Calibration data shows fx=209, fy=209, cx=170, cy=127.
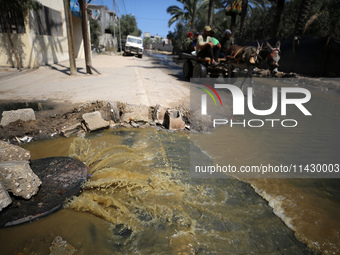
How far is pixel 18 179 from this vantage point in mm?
2535

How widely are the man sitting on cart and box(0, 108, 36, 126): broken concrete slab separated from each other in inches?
266

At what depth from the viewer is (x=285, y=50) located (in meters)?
14.0

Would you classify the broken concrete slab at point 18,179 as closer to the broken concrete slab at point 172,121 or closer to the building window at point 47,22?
the broken concrete slab at point 172,121

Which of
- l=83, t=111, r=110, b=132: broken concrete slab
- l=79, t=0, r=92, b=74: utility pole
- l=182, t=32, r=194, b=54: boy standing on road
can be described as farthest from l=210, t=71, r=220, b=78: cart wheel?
l=79, t=0, r=92, b=74: utility pole

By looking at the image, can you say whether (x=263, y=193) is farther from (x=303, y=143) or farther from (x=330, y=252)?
(x=303, y=143)

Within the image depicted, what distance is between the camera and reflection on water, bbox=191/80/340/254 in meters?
2.51

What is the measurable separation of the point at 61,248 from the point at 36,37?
13.8 meters

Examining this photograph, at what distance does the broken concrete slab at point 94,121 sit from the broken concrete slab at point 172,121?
145 centimetres

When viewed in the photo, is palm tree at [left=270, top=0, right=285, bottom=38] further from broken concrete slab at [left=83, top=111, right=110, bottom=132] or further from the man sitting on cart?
broken concrete slab at [left=83, top=111, right=110, bottom=132]

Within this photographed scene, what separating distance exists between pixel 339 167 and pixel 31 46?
14485 mm

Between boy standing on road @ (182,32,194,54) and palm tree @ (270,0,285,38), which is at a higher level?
palm tree @ (270,0,285,38)

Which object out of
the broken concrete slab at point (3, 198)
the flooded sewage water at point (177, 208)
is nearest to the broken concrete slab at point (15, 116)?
the flooded sewage water at point (177, 208)

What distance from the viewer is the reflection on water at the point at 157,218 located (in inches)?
85.2

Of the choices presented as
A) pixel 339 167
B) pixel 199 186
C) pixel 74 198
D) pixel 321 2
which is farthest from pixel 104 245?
pixel 321 2
